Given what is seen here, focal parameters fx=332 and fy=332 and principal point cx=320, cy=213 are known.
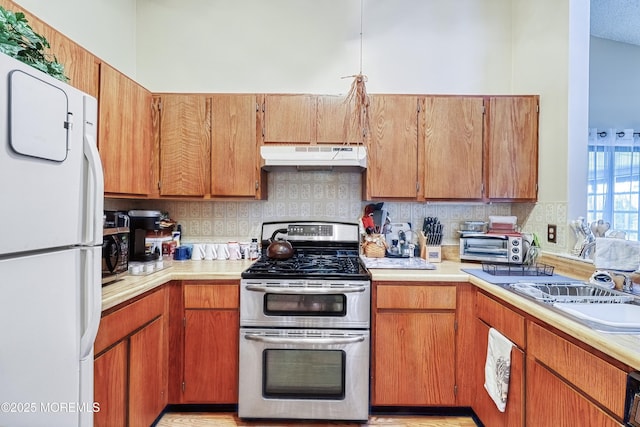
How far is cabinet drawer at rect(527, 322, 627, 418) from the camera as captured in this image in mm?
989

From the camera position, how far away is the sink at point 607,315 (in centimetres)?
109

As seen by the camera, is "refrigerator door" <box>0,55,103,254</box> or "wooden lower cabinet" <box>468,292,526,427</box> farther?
"wooden lower cabinet" <box>468,292,526,427</box>

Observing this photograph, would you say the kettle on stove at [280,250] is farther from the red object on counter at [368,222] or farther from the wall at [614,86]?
the wall at [614,86]

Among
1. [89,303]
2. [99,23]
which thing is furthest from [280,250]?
[99,23]

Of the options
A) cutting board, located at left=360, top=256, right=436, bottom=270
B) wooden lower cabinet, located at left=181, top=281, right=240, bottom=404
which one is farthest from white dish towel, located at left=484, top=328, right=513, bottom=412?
wooden lower cabinet, located at left=181, top=281, right=240, bottom=404

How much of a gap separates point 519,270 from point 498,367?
2.25 feet

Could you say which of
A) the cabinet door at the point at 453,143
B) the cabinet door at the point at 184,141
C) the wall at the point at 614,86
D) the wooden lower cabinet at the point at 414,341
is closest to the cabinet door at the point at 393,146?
the cabinet door at the point at 453,143

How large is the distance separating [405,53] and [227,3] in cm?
150

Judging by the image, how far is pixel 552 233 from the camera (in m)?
2.21

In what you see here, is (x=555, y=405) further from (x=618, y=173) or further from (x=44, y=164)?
(x=618, y=173)

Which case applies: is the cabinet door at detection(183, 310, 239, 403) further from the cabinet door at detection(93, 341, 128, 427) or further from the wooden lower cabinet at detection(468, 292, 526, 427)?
the wooden lower cabinet at detection(468, 292, 526, 427)

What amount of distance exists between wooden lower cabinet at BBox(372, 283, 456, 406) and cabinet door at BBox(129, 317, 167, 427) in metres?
1.25

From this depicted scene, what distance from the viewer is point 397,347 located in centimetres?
200

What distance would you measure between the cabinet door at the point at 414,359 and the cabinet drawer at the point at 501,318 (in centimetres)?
19
